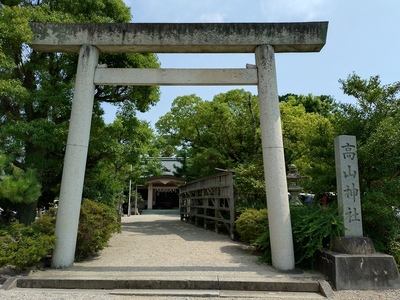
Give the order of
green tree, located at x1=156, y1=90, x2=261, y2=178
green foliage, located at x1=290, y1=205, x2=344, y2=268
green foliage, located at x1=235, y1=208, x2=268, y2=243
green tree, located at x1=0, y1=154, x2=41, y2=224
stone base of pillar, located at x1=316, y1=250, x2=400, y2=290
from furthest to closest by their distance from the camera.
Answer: green tree, located at x1=156, y1=90, x2=261, y2=178, green foliage, located at x1=235, y1=208, x2=268, y2=243, green foliage, located at x1=290, y1=205, x2=344, y2=268, green tree, located at x1=0, y1=154, x2=41, y2=224, stone base of pillar, located at x1=316, y1=250, x2=400, y2=290

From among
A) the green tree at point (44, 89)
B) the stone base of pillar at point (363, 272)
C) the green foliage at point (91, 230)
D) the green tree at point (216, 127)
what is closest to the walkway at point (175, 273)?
the green foliage at point (91, 230)

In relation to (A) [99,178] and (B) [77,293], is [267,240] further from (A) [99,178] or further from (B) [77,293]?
(A) [99,178]

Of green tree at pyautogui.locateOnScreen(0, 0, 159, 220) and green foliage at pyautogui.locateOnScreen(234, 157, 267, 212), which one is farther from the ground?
green tree at pyautogui.locateOnScreen(0, 0, 159, 220)

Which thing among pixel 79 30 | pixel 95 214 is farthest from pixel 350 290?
pixel 79 30

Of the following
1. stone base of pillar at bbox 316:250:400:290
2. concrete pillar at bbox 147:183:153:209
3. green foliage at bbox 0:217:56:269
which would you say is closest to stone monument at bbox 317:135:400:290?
stone base of pillar at bbox 316:250:400:290

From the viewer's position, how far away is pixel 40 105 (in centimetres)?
809

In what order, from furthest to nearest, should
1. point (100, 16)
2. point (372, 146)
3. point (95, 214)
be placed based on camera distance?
1. point (100, 16)
2. point (95, 214)
3. point (372, 146)

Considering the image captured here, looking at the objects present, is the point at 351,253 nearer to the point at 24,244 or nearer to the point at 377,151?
the point at 377,151

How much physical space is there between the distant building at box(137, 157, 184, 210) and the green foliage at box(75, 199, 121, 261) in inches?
808

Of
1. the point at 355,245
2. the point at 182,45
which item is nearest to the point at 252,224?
the point at 355,245

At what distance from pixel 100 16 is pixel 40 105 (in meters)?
3.05

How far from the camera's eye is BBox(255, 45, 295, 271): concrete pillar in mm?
6062

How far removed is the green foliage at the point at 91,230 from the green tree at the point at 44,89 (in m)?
2.03

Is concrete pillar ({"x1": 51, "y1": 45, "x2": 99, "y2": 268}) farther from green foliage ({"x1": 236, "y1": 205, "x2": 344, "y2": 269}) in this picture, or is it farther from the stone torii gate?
green foliage ({"x1": 236, "y1": 205, "x2": 344, "y2": 269})
